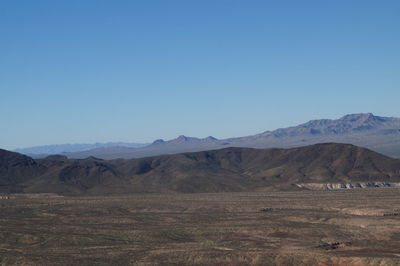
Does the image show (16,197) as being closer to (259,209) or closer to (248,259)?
(259,209)

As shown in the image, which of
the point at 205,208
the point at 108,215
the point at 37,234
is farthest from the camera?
the point at 205,208

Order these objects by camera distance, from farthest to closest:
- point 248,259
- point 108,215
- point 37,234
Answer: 1. point 108,215
2. point 37,234
3. point 248,259

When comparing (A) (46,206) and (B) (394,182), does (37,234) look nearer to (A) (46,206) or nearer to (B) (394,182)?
(A) (46,206)

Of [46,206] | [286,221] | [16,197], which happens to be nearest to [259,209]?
[286,221]

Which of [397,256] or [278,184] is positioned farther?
[278,184]

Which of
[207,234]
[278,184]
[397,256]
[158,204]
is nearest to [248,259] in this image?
[397,256]

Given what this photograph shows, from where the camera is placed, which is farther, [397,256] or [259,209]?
[259,209]
